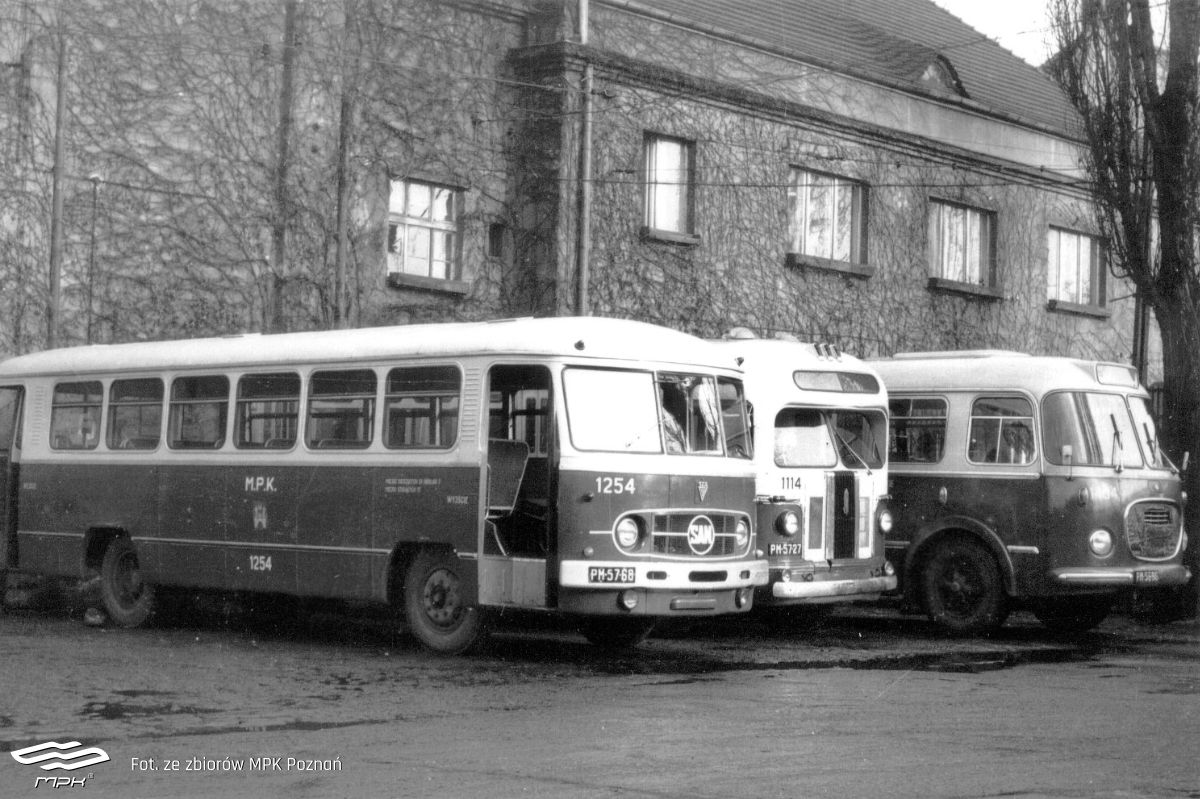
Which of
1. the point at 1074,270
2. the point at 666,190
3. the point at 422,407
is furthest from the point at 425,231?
the point at 1074,270

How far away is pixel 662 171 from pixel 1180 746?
1731cm

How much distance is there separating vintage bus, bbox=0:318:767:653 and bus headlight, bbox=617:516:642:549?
11mm

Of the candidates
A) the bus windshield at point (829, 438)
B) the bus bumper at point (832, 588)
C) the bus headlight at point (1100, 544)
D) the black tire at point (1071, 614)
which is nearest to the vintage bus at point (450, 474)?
the bus bumper at point (832, 588)

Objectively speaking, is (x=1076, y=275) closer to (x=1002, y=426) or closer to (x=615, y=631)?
(x=1002, y=426)

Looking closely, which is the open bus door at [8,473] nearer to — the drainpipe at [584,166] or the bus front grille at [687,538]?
the bus front grille at [687,538]

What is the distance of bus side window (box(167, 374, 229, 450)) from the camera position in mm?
16703

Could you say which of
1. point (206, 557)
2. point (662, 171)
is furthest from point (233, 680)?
point (662, 171)

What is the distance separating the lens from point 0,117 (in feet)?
68.5

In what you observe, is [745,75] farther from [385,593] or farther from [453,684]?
[453,684]

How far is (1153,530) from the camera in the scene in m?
17.9

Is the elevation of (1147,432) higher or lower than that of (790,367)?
lower

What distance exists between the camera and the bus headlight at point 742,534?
49.4 ft

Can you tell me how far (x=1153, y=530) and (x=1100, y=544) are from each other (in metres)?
0.80

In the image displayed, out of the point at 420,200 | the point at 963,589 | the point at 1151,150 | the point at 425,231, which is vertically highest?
the point at 1151,150
